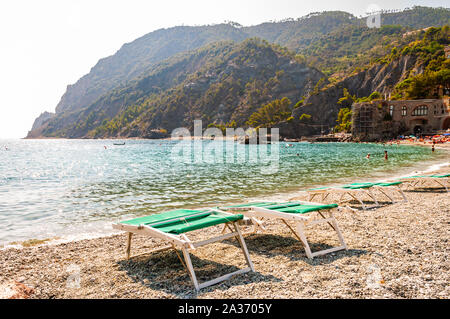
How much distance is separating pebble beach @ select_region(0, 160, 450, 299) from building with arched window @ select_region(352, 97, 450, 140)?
8371 centimetres

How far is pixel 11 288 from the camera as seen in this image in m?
4.32

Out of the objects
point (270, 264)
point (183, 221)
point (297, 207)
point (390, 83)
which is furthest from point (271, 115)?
point (183, 221)

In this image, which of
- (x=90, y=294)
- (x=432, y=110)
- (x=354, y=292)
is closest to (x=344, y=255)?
(x=354, y=292)

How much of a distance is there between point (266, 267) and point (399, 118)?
296 ft

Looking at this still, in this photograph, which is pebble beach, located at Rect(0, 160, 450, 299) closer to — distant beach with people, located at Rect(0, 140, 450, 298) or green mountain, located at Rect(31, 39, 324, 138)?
distant beach with people, located at Rect(0, 140, 450, 298)

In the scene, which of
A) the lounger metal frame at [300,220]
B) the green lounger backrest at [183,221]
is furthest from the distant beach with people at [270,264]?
the green lounger backrest at [183,221]

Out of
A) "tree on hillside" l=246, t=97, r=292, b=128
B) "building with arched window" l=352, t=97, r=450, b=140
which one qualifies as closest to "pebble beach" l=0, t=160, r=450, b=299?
"building with arched window" l=352, t=97, r=450, b=140

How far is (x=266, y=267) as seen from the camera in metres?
5.11

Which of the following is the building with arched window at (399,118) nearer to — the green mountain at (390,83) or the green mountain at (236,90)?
the green mountain at (390,83)

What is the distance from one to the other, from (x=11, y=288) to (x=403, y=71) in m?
127

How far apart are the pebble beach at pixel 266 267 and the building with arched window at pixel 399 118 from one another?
83707 millimetres

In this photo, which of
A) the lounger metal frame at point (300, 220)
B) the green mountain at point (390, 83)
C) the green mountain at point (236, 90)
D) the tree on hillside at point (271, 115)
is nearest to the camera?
the lounger metal frame at point (300, 220)

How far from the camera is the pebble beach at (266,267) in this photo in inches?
164
